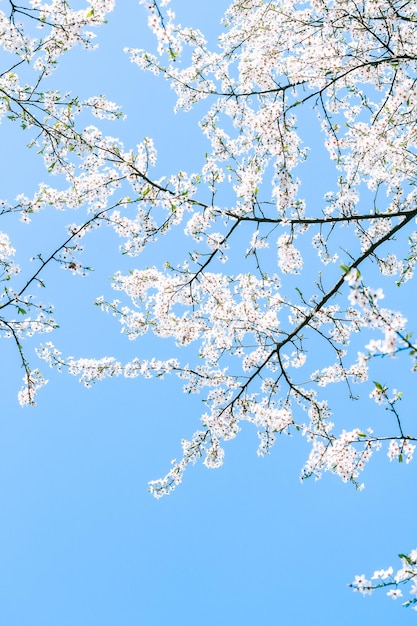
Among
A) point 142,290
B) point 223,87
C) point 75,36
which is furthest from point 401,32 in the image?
point 142,290

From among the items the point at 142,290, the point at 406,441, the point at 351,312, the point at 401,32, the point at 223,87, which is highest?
the point at 223,87

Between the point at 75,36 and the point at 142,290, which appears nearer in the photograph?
the point at 75,36

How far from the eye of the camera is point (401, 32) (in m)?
6.52

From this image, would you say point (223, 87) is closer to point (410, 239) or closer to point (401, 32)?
point (401, 32)

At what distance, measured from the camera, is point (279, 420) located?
20.7ft

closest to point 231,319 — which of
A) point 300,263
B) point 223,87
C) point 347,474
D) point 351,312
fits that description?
point 300,263

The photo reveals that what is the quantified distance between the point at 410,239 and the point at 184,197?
339 centimetres

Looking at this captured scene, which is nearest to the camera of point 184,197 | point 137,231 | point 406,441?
point 406,441

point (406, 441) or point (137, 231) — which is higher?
point (137, 231)

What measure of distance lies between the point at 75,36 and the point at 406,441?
5517mm

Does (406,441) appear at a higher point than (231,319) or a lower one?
lower

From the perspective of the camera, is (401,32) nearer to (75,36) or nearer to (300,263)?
(300,263)

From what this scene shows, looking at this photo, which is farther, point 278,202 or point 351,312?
point 351,312

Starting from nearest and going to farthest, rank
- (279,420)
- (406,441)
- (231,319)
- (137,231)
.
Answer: (406,441), (137,231), (279,420), (231,319)
